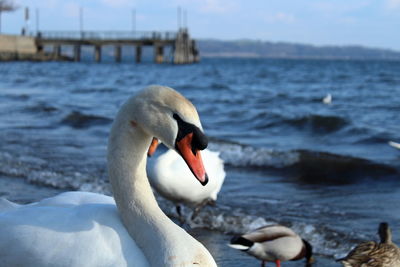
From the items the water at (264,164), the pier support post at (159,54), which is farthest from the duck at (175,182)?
the pier support post at (159,54)

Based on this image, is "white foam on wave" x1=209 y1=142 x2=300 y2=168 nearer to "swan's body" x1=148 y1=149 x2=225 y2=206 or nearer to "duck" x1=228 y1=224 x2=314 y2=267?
"swan's body" x1=148 y1=149 x2=225 y2=206

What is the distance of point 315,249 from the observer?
217 inches

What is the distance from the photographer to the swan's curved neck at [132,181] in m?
2.89

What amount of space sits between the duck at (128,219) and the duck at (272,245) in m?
1.97

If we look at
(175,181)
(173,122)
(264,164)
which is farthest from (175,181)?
(264,164)

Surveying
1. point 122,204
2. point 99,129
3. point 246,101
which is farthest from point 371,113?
point 122,204

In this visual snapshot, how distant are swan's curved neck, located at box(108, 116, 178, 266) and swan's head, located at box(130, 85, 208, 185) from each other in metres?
0.10

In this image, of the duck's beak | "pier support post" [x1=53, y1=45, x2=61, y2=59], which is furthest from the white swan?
"pier support post" [x1=53, y1=45, x2=61, y2=59]

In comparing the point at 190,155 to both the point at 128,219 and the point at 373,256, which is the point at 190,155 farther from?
the point at 373,256

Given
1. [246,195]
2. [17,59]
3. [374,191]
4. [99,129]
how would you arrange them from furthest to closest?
1. [17,59]
2. [99,129]
3. [374,191]
4. [246,195]

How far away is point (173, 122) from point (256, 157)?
7684 millimetres

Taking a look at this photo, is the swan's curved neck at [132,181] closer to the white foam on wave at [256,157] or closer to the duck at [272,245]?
the duck at [272,245]

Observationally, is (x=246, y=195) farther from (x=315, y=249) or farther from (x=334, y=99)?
(x=334, y=99)

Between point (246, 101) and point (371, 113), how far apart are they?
4.42 meters
